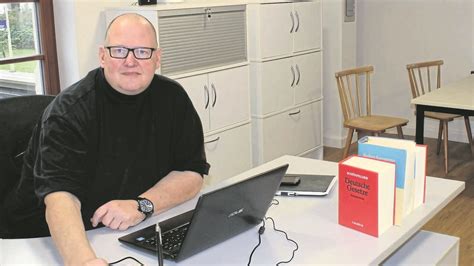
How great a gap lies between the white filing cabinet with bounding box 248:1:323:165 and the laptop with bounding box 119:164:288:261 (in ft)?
8.63

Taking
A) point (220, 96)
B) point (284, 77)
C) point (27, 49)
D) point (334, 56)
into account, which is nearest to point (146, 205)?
point (27, 49)

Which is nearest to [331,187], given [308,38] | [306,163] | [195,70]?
[306,163]

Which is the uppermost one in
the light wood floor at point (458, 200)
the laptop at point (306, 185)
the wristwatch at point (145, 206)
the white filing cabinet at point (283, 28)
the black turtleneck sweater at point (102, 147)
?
the white filing cabinet at point (283, 28)

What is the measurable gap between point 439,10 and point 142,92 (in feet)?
14.1

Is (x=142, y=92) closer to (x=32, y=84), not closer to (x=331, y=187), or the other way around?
(x=331, y=187)

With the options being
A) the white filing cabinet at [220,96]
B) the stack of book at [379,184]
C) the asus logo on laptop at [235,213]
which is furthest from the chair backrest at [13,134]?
the white filing cabinet at [220,96]

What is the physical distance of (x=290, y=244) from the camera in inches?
66.4

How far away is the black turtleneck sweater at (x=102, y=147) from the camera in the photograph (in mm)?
1817

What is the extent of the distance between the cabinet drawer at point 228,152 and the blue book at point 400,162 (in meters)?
2.14

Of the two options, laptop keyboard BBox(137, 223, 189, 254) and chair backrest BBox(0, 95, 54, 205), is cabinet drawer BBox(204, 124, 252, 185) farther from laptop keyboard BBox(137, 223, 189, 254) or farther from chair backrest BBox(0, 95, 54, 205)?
laptop keyboard BBox(137, 223, 189, 254)

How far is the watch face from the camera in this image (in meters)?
1.86

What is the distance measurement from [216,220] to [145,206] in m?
0.38

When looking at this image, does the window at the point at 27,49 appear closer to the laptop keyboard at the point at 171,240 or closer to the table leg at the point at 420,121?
the laptop keyboard at the point at 171,240

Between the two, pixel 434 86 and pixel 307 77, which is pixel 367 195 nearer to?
pixel 307 77
